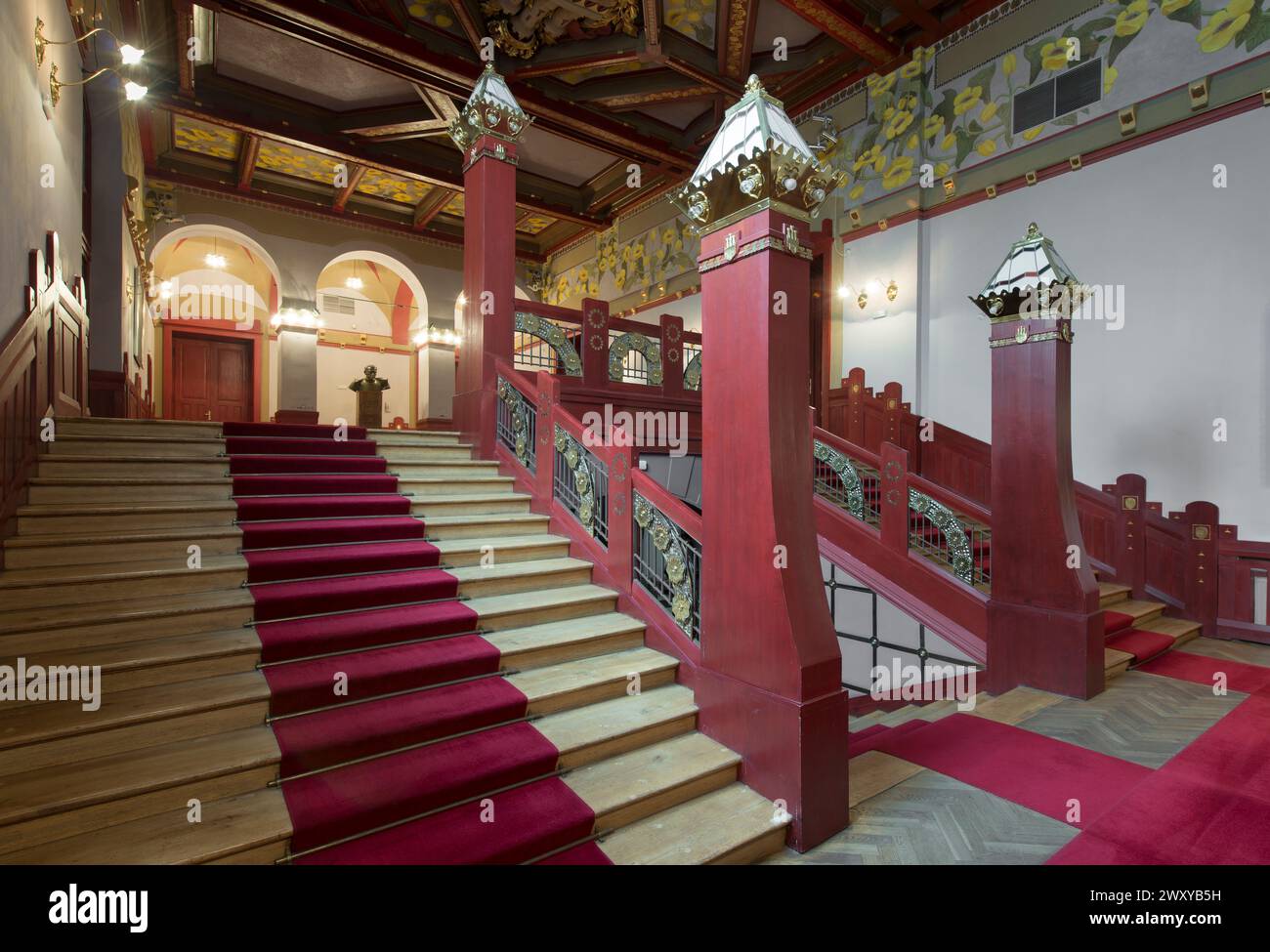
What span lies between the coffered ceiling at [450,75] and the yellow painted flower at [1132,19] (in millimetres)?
1414

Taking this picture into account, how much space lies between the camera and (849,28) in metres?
7.23

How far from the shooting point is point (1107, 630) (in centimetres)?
504

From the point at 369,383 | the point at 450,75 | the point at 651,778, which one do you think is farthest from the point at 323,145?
the point at 651,778

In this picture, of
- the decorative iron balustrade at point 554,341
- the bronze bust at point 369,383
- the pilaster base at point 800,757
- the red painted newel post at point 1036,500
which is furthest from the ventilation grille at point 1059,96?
the bronze bust at point 369,383

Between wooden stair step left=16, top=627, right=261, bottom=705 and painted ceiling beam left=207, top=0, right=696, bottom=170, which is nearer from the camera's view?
wooden stair step left=16, top=627, right=261, bottom=705

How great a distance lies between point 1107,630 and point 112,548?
22.9 feet

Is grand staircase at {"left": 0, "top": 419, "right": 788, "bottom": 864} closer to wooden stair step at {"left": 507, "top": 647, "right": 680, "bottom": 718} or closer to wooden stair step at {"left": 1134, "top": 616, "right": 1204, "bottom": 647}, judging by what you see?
wooden stair step at {"left": 507, "top": 647, "right": 680, "bottom": 718}

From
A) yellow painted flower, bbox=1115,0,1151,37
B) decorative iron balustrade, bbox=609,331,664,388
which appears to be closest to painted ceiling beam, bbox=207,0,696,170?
decorative iron balustrade, bbox=609,331,664,388

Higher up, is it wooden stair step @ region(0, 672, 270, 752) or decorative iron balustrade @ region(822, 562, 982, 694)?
wooden stair step @ region(0, 672, 270, 752)

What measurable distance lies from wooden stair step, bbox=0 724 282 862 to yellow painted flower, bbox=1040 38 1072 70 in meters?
9.01

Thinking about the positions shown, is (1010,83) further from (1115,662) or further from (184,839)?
(184,839)

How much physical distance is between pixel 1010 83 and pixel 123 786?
371 inches

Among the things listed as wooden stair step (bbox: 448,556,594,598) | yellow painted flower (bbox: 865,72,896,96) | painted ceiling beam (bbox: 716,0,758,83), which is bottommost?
wooden stair step (bbox: 448,556,594,598)

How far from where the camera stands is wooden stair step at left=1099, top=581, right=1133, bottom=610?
559 cm
